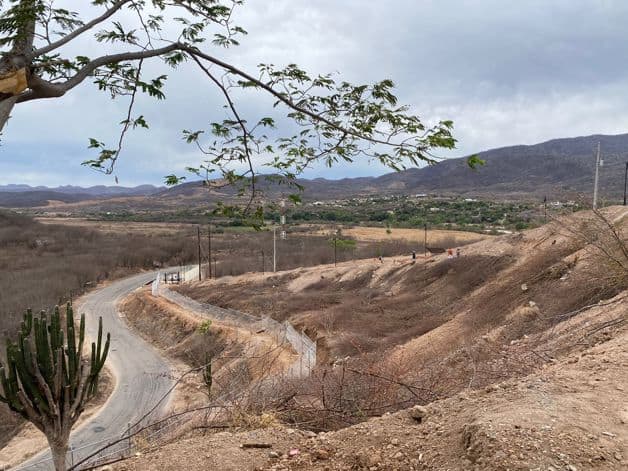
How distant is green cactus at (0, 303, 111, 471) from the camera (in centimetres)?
522

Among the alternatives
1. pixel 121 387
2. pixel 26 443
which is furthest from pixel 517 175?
pixel 26 443

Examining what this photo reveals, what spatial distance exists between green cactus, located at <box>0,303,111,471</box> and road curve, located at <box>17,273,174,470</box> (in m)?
6.04

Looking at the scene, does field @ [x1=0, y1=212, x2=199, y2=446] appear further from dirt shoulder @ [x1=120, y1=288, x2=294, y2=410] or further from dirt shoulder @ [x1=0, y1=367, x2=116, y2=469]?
dirt shoulder @ [x1=120, y1=288, x2=294, y2=410]

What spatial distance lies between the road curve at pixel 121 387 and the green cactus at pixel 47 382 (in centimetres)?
604

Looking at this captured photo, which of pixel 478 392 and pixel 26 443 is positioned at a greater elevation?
pixel 478 392

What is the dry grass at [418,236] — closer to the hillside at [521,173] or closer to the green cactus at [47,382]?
the hillside at [521,173]

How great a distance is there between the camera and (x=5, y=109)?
3512mm

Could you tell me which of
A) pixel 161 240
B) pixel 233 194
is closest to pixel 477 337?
pixel 233 194

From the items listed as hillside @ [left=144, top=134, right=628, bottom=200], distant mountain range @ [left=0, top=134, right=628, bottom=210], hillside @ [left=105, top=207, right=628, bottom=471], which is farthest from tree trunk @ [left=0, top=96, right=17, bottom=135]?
hillside @ [left=144, top=134, right=628, bottom=200]

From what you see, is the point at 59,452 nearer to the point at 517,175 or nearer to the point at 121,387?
the point at 121,387

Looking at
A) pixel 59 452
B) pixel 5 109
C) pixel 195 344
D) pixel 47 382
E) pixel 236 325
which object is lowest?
pixel 195 344

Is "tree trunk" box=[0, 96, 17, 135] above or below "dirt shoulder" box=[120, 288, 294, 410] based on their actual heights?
above

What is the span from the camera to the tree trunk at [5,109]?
3.49 m

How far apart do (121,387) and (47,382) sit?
22.3 m
